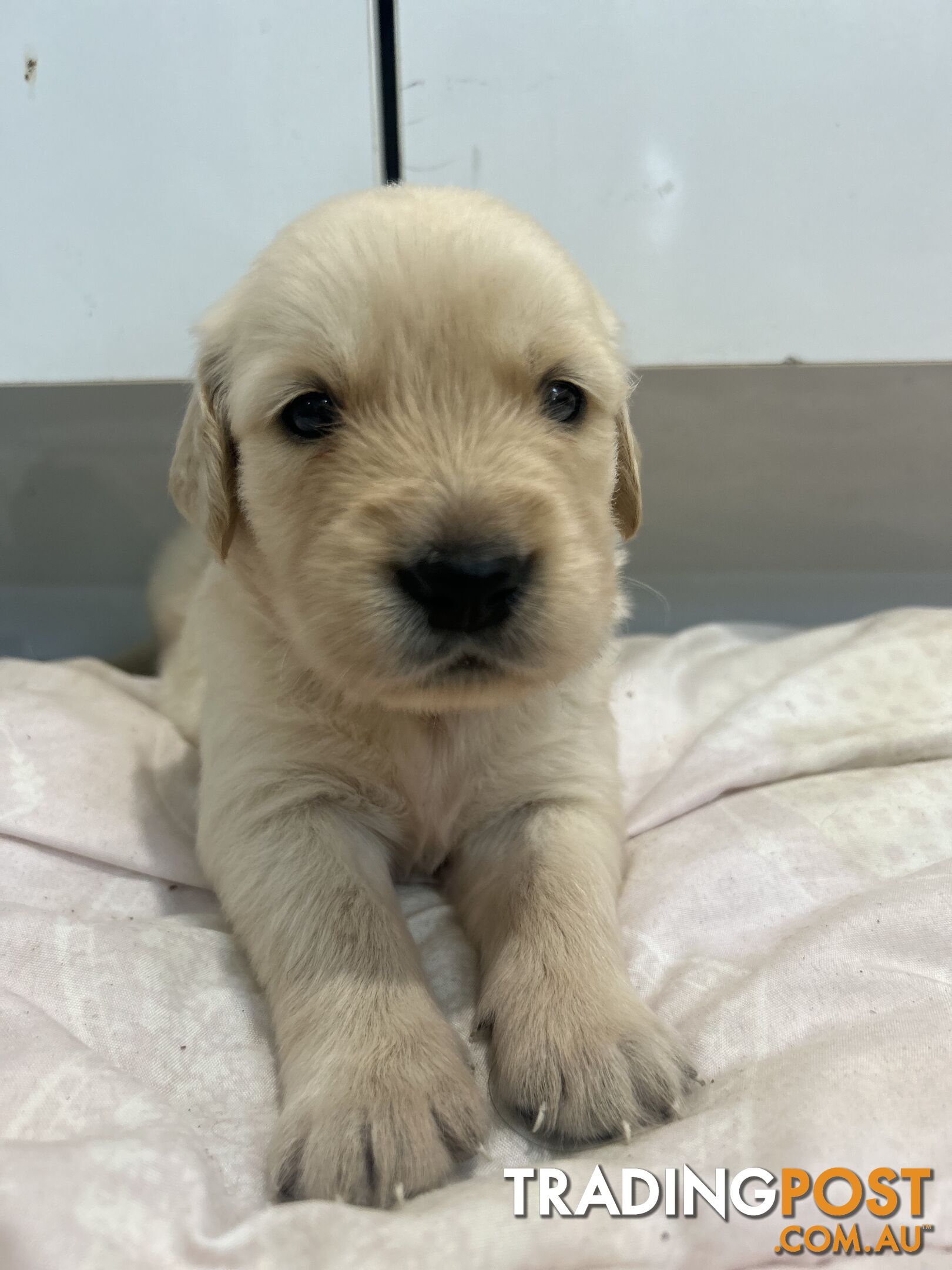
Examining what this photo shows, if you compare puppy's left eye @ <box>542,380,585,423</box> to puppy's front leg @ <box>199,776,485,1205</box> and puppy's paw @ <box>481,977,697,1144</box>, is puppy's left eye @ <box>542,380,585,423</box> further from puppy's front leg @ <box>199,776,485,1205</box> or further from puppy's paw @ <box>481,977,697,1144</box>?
puppy's paw @ <box>481,977,697,1144</box>

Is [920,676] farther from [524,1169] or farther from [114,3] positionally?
[114,3]

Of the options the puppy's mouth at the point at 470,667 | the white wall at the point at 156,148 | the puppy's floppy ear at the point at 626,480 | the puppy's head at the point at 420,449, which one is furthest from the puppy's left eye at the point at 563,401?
the white wall at the point at 156,148

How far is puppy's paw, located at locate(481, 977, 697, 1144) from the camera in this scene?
1288 mm

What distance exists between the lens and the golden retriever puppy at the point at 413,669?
4.30 feet

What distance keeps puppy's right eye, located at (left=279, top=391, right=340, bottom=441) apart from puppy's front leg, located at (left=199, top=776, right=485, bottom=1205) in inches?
26.8

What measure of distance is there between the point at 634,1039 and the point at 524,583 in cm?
70

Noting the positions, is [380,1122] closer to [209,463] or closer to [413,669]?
[413,669]

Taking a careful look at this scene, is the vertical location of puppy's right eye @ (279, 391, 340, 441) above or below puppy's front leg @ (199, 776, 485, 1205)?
above

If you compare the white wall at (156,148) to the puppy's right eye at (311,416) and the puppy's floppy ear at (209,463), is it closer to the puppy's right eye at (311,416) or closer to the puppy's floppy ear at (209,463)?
the puppy's floppy ear at (209,463)

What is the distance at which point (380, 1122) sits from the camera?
4.01ft

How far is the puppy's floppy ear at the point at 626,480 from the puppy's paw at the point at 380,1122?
121 centimetres

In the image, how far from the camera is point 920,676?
Answer: 98.7 inches

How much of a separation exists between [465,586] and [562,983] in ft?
2.17

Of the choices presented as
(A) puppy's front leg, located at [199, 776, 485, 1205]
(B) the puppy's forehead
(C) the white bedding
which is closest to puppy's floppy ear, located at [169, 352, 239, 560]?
(B) the puppy's forehead
